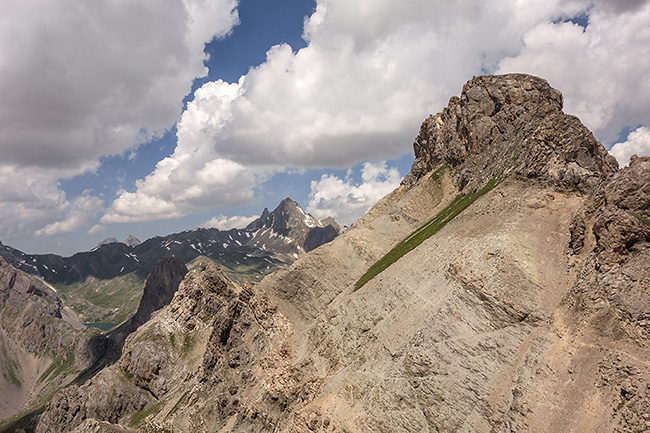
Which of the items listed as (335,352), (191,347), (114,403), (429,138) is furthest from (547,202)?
(114,403)

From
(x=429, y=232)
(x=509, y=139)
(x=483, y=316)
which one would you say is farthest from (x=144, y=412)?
(x=509, y=139)

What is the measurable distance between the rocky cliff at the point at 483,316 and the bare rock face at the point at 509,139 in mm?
349

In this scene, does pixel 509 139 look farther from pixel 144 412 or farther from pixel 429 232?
pixel 144 412

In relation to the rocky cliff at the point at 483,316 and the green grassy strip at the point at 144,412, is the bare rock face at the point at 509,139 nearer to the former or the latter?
the rocky cliff at the point at 483,316

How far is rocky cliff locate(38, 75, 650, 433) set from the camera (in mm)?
31359

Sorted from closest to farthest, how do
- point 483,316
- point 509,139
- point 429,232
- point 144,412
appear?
point 483,316
point 429,232
point 509,139
point 144,412

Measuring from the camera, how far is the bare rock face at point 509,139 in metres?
48.9

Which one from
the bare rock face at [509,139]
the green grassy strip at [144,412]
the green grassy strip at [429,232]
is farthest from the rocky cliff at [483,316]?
the green grassy strip at [144,412]

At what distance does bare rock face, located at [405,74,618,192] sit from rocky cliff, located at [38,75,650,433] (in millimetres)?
349

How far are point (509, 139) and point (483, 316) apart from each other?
47894 mm

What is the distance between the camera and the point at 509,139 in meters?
69.6

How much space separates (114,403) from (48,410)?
42.8 metres

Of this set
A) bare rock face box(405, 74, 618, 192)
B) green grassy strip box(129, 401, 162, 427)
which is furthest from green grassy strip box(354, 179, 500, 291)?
green grassy strip box(129, 401, 162, 427)

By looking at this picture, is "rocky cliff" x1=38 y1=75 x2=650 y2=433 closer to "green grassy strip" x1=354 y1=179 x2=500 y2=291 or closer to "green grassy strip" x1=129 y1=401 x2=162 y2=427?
"green grassy strip" x1=354 y1=179 x2=500 y2=291
